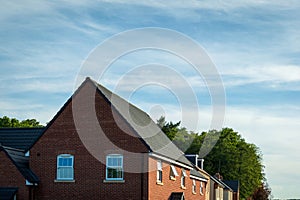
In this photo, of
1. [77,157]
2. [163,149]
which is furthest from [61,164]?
[163,149]

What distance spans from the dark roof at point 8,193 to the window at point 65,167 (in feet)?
10.6

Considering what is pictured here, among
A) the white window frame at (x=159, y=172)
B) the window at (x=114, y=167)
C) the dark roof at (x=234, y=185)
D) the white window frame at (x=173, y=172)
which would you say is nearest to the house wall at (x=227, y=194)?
the dark roof at (x=234, y=185)

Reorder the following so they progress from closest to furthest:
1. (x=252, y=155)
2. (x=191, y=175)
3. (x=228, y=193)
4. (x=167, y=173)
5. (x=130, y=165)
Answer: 1. (x=130, y=165)
2. (x=167, y=173)
3. (x=191, y=175)
4. (x=228, y=193)
5. (x=252, y=155)

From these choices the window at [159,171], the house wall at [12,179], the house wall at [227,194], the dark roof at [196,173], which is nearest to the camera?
the house wall at [12,179]

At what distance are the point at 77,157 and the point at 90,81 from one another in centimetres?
527

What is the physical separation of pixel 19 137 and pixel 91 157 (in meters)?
11.2

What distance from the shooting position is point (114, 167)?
126 ft

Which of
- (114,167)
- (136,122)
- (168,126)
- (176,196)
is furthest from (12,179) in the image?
(168,126)

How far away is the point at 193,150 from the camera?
107500 mm

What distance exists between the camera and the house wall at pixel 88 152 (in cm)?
3788

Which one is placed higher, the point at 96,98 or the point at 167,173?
the point at 96,98

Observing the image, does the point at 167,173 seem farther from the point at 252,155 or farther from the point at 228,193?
the point at 252,155

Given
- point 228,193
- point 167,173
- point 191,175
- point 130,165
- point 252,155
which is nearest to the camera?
point 130,165

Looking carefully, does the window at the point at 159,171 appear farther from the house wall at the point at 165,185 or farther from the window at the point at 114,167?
the window at the point at 114,167
